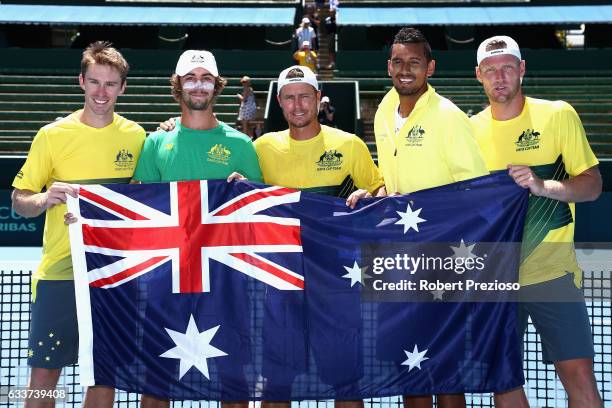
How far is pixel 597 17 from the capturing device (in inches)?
1097

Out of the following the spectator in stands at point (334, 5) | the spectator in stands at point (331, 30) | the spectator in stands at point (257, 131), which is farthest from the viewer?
the spectator in stands at point (334, 5)

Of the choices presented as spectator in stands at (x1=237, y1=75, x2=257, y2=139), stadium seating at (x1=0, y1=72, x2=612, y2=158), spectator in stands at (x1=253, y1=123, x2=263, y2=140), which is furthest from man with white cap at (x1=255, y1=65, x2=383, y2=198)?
stadium seating at (x1=0, y1=72, x2=612, y2=158)

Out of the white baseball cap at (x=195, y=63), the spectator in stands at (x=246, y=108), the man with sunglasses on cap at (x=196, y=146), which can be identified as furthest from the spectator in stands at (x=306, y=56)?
the man with sunglasses on cap at (x=196, y=146)

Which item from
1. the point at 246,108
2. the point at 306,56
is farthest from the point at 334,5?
the point at 246,108

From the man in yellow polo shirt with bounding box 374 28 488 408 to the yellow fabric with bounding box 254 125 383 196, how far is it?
34 centimetres

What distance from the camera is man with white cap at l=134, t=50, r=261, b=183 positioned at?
620 cm

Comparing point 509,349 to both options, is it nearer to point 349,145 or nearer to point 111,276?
point 349,145

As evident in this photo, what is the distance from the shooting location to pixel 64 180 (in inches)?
242

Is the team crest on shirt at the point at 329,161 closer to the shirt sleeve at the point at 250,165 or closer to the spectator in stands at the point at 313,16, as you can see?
the shirt sleeve at the point at 250,165

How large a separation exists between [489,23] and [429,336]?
22.9m

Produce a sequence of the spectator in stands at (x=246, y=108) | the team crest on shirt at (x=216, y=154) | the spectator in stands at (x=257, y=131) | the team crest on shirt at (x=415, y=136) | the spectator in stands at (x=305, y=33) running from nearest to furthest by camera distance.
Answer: the team crest on shirt at (x=415, y=136), the team crest on shirt at (x=216, y=154), the spectator in stands at (x=257, y=131), the spectator in stands at (x=246, y=108), the spectator in stands at (x=305, y=33)

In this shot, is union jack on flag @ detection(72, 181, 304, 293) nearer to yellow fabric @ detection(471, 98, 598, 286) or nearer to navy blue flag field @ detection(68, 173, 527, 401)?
navy blue flag field @ detection(68, 173, 527, 401)

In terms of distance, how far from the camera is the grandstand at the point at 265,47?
78.8 feet

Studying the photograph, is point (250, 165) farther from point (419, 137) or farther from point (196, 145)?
point (419, 137)
